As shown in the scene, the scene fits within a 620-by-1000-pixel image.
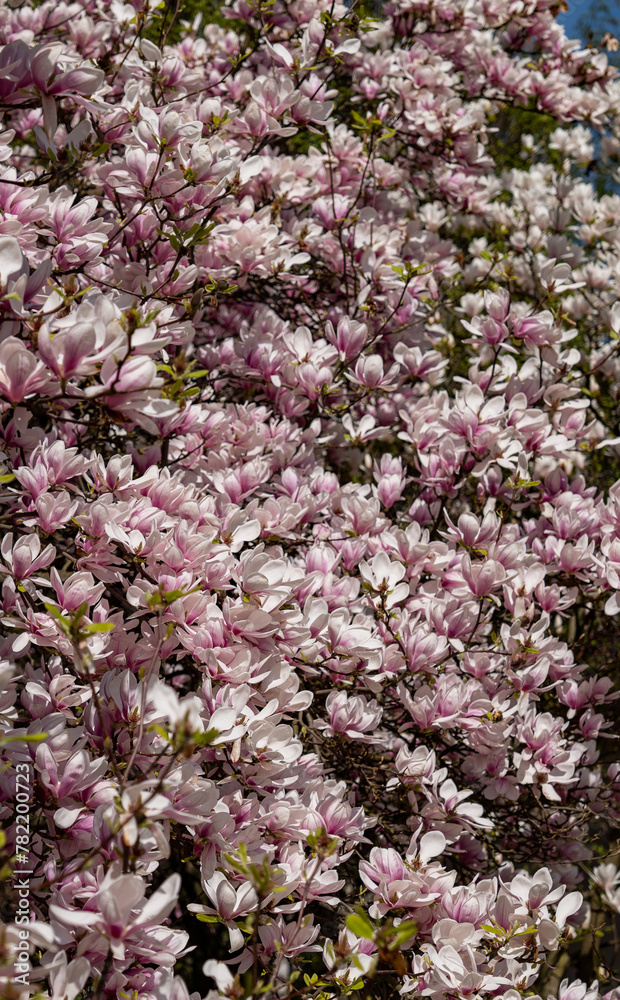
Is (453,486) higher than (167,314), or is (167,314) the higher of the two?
(167,314)

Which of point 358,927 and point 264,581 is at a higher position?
point 358,927

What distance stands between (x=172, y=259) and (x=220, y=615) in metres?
1.50

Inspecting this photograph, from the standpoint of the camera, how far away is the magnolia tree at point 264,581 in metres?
1.51

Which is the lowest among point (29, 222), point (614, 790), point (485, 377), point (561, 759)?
point (614, 790)

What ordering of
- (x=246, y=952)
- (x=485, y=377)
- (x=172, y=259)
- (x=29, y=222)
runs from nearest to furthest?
(x=246, y=952)
(x=29, y=222)
(x=172, y=259)
(x=485, y=377)

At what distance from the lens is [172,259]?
269cm

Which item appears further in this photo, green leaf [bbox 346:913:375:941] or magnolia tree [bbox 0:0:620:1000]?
magnolia tree [bbox 0:0:620:1000]

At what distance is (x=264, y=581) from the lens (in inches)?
70.7

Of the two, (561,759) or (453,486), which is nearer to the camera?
(561,759)

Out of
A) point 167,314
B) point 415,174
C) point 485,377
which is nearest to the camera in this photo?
point 167,314

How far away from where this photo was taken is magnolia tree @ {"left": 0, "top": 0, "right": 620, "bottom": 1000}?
151 centimetres

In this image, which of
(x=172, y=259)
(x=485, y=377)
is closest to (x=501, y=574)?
(x=485, y=377)

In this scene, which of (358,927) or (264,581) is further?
(264,581)

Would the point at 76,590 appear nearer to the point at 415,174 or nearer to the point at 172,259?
the point at 172,259
